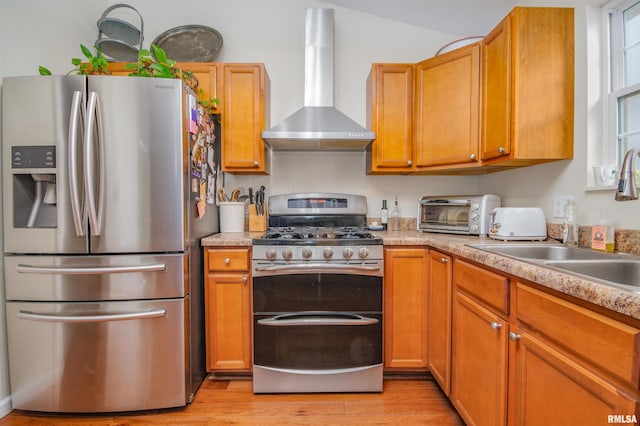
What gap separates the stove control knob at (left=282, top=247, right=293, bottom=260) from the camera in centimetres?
177

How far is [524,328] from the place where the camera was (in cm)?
104

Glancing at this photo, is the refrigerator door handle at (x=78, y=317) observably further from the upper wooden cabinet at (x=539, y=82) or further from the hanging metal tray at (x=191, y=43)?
the upper wooden cabinet at (x=539, y=82)

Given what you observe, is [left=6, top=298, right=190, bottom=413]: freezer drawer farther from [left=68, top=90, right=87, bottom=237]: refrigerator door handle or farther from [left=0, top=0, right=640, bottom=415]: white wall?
[left=0, top=0, right=640, bottom=415]: white wall

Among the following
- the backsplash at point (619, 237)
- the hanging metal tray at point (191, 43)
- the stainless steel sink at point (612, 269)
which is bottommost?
the stainless steel sink at point (612, 269)

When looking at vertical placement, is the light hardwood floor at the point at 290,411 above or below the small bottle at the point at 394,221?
below

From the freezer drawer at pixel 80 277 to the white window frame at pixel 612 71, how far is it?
2389 millimetres

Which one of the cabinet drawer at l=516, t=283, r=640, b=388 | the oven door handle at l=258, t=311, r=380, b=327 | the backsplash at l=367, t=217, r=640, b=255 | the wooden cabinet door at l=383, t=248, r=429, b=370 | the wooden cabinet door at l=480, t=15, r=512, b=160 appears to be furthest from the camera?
the wooden cabinet door at l=383, t=248, r=429, b=370

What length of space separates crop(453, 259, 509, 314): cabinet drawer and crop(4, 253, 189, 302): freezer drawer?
1.56m

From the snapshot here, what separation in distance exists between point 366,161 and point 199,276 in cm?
154

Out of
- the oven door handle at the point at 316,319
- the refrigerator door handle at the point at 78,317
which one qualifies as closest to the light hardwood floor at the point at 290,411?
the oven door handle at the point at 316,319

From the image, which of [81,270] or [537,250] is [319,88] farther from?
[81,270]

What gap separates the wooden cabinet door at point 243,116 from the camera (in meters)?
2.13

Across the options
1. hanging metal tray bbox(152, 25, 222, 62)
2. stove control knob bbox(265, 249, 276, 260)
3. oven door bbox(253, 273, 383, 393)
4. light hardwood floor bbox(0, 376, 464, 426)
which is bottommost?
light hardwood floor bbox(0, 376, 464, 426)

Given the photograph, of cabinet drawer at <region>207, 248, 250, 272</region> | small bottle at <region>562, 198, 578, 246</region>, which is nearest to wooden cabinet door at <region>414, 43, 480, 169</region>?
small bottle at <region>562, 198, 578, 246</region>
